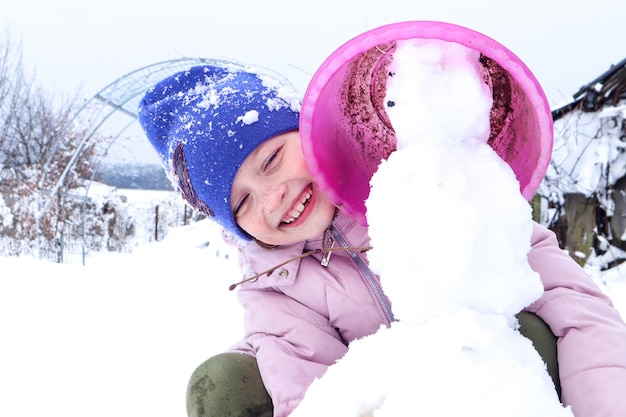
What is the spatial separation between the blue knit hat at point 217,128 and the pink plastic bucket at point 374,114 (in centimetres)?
12

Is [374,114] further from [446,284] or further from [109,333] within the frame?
[109,333]

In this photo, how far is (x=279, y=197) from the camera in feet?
3.17

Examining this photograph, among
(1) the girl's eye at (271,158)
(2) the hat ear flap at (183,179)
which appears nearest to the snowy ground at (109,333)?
(2) the hat ear flap at (183,179)

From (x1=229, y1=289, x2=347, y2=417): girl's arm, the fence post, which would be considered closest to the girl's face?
(x1=229, y1=289, x2=347, y2=417): girl's arm

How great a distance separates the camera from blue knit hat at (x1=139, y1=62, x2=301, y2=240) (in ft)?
3.32

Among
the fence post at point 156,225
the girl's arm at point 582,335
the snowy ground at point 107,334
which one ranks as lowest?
the fence post at point 156,225

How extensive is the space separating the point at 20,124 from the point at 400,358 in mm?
12129

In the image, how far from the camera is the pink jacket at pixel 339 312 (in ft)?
2.74

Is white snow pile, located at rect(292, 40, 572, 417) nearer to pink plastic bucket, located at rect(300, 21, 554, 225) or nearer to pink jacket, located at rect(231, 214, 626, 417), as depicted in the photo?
pink plastic bucket, located at rect(300, 21, 554, 225)

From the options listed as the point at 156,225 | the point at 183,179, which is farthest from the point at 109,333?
the point at 156,225

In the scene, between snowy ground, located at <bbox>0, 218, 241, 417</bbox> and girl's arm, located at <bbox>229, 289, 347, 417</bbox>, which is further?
snowy ground, located at <bbox>0, 218, 241, 417</bbox>

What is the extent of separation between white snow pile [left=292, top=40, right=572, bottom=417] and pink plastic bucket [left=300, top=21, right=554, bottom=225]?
19 centimetres

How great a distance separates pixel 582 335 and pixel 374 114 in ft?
1.90

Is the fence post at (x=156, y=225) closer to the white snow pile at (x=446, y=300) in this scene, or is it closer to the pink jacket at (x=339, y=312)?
the pink jacket at (x=339, y=312)
